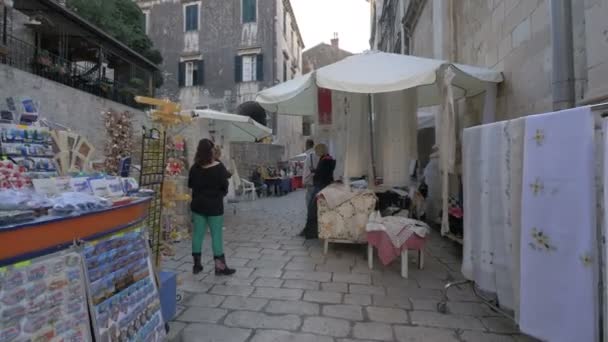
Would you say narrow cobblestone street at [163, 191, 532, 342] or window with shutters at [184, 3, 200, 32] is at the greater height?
window with shutters at [184, 3, 200, 32]

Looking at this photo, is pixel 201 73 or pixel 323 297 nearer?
pixel 323 297

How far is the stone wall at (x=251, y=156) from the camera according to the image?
14641 mm

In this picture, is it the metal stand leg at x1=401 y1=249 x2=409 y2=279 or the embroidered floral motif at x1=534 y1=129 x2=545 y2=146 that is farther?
the metal stand leg at x1=401 y1=249 x2=409 y2=279

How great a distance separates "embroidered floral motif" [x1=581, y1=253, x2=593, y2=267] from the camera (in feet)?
5.05

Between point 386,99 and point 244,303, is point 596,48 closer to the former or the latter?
point 386,99

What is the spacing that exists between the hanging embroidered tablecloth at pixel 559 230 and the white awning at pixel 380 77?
1783 mm

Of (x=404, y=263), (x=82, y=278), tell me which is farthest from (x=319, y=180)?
(x=82, y=278)

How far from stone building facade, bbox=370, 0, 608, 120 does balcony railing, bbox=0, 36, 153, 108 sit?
33.0 ft

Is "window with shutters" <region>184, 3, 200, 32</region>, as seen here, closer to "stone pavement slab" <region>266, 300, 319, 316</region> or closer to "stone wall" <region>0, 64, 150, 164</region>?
"stone wall" <region>0, 64, 150, 164</region>

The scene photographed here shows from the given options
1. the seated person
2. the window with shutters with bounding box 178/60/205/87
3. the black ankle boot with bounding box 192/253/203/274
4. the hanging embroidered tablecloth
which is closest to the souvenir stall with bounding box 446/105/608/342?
the hanging embroidered tablecloth

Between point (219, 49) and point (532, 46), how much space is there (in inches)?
756

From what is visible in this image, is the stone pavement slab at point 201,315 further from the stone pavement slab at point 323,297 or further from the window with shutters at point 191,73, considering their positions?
the window with shutters at point 191,73

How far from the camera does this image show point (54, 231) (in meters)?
1.34

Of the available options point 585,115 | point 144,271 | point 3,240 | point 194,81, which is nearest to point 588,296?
point 585,115
